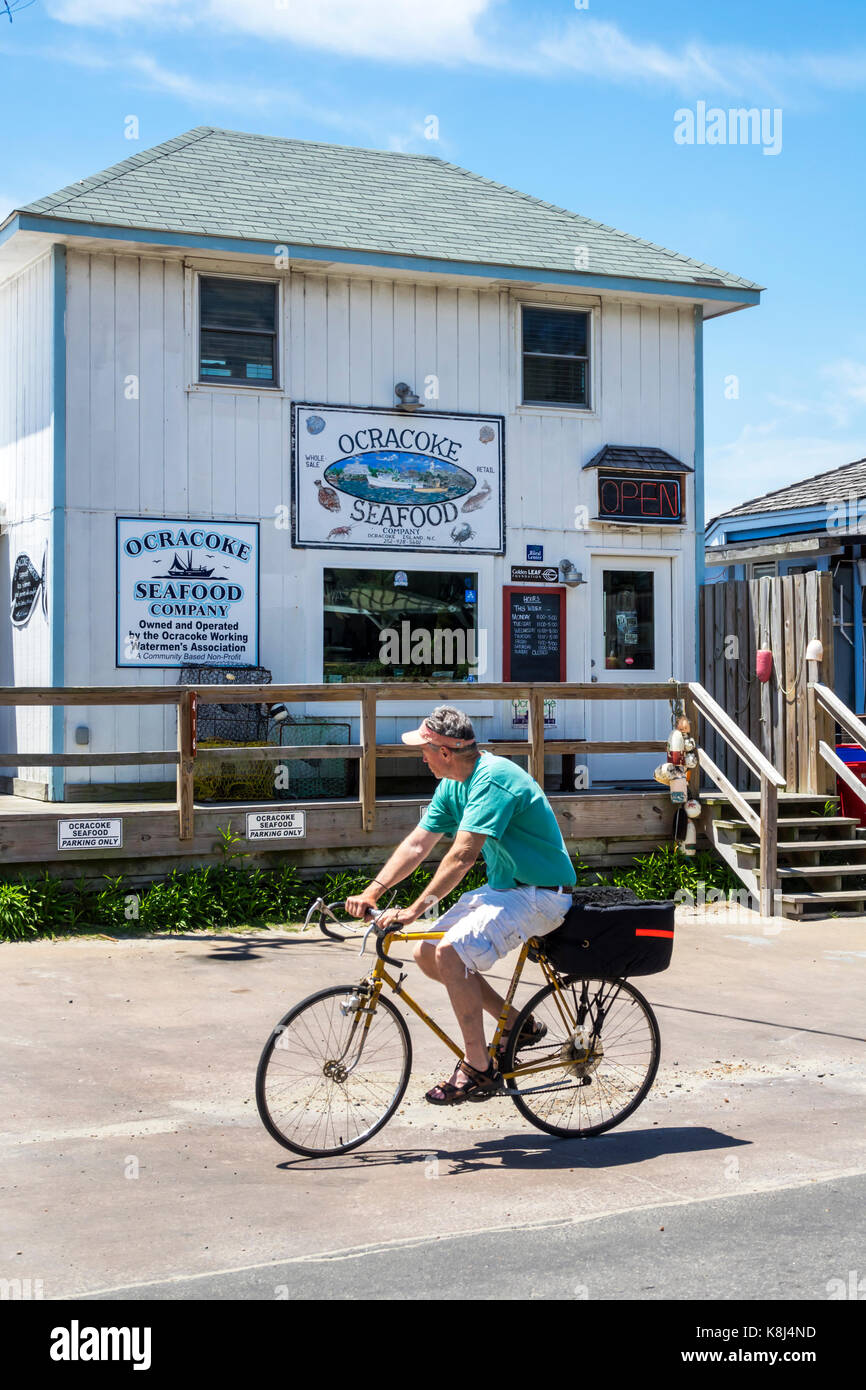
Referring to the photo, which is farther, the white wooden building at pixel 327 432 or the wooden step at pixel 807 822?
the white wooden building at pixel 327 432

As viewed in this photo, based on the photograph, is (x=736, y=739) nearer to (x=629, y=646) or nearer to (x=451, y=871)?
(x=629, y=646)

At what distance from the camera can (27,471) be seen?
13.4m

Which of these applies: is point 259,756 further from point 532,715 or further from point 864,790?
point 864,790

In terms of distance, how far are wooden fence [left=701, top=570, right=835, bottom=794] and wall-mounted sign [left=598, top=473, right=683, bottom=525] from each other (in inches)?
37.3

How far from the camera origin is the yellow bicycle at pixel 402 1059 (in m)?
5.78

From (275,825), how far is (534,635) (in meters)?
4.16

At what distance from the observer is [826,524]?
57.9ft

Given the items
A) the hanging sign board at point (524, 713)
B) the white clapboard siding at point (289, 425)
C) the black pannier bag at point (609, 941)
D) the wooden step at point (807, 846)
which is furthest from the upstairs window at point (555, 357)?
the black pannier bag at point (609, 941)

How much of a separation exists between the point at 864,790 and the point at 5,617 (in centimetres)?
836

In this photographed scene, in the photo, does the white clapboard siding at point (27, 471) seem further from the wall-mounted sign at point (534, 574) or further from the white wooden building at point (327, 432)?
the wall-mounted sign at point (534, 574)

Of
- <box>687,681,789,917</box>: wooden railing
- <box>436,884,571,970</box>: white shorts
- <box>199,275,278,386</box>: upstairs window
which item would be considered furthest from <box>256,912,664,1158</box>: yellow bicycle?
<box>199,275,278,386</box>: upstairs window

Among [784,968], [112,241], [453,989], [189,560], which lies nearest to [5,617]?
[189,560]

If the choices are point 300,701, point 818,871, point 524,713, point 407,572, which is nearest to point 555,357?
point 407,572

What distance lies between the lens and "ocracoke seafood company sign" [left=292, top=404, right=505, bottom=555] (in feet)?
44.1
